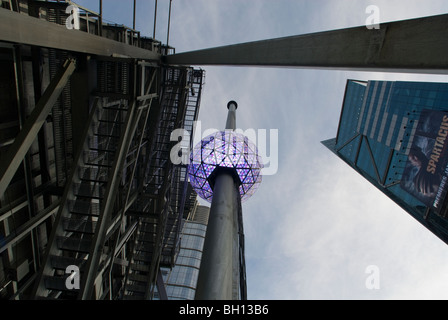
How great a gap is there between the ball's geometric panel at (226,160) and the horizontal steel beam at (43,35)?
666 centimetres

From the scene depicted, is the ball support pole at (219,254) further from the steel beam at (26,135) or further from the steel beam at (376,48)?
the steel beam at (376,48)

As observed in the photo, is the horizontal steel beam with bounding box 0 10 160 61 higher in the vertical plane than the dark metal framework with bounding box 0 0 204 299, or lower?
A: higher

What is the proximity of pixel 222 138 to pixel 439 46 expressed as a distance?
1108 cm

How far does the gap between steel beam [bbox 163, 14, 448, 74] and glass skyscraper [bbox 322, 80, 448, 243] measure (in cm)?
4391

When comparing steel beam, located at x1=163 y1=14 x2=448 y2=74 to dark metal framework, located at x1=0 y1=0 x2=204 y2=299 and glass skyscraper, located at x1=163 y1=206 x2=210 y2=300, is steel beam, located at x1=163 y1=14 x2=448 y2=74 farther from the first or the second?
glass skyscraper, located at x1=163 y1=206 x2=210 y2=300

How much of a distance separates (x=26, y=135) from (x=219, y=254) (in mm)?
4605

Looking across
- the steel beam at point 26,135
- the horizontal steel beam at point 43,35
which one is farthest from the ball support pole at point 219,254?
the horizontal steel beam at point 43,35

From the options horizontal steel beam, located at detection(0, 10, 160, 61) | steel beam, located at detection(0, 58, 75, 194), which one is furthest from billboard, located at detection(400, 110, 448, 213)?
steel beam, located at detection(0, 58, 75, 194)

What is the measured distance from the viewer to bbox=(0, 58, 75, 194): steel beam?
3723 millimetres

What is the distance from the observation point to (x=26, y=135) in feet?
13.2

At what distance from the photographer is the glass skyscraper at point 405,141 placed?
37.5m
